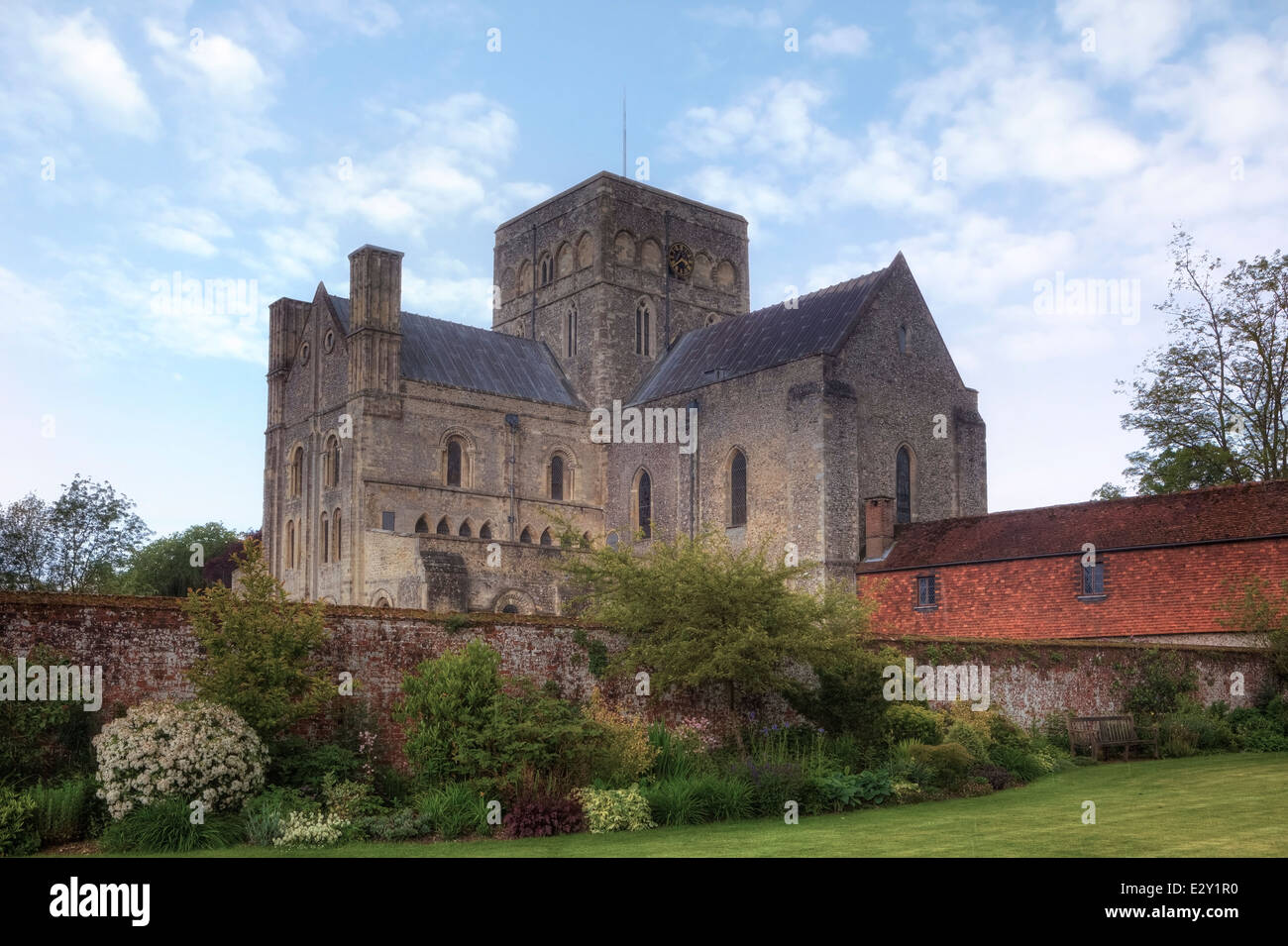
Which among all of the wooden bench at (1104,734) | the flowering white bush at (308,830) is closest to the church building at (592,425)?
the wooden bench at (1104,734)

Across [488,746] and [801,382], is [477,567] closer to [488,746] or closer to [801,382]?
[801,382]

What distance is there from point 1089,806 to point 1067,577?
19.7 m

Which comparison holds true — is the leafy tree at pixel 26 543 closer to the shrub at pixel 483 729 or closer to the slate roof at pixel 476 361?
the slate roof at pixel 476 361

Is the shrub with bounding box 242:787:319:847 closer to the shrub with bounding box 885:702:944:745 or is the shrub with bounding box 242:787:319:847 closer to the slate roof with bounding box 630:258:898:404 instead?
the shrub with bounding box 885:702:944:745

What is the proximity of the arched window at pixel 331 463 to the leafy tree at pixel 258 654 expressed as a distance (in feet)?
104

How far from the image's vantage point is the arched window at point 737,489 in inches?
1818

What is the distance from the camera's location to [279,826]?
566 inches

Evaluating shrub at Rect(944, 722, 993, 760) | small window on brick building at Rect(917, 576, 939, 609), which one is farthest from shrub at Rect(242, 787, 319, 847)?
small window on brick building at Rect(917, 576, 939, 609)

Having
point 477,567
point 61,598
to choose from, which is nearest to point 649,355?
point 477,567

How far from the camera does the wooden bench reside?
24.0 meters

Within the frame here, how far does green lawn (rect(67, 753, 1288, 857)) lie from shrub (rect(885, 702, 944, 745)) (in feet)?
7.75

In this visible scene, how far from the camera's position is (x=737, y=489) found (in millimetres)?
46562

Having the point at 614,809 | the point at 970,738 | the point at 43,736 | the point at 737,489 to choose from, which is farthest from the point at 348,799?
the point at 737,489

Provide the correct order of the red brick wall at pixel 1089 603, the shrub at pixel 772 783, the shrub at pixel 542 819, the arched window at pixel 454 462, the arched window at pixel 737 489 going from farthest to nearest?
1. the arched window at pixel 454 462
2. the arched window at pixel 737 489
3. the red brick wall at pixel 1089 603
4. the shrub at pixel 772 783
5. the shrub at pixel 542 819
